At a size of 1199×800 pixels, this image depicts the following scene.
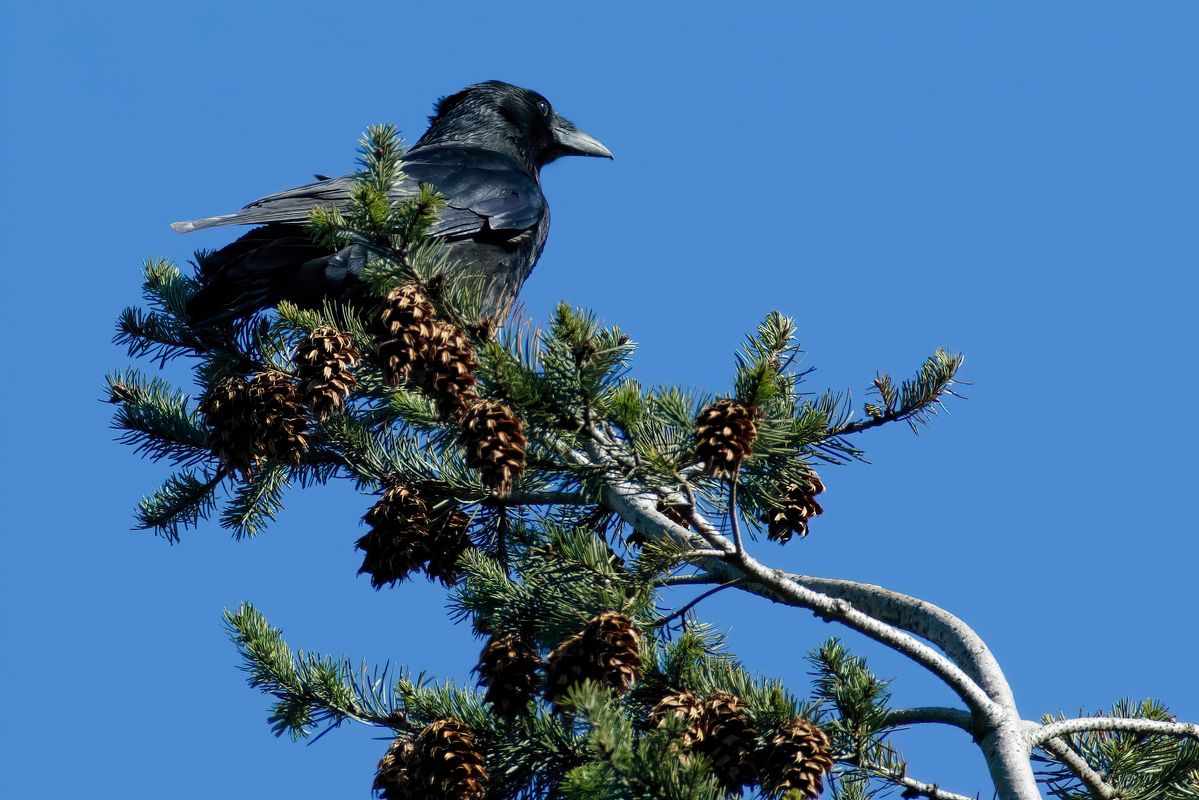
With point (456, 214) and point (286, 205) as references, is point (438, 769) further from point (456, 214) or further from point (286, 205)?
point (456, 214)

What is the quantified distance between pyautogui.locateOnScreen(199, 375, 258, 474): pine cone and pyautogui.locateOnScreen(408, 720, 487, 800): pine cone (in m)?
1.14

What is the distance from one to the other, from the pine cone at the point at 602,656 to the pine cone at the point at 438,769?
12.8 inches

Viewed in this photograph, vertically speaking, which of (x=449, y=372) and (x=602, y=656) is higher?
(x=449, y=372)

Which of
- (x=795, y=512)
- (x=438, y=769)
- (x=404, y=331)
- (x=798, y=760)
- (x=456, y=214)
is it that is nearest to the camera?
(x=798, y=760)

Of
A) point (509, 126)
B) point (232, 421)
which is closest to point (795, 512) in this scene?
point (232, 421)

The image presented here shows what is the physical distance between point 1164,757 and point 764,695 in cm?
124

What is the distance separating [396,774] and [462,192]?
321 cm

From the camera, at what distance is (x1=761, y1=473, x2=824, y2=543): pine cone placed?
12.3 ft

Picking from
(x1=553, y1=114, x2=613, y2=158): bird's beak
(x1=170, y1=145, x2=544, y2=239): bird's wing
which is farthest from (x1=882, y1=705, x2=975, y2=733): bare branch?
(x1=553, y1=114, x2=613, y2=158): bird's beak

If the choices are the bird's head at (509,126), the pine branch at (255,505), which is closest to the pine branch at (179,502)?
the pine branch at (255,505)

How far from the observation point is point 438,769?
3096mm

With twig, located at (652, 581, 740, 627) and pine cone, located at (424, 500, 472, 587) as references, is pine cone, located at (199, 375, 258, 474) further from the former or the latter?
twig, located at (652, 581, 740, 627)

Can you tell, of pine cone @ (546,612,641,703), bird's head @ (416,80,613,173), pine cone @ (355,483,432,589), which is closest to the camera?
pine cone @ (546,612,641,703)

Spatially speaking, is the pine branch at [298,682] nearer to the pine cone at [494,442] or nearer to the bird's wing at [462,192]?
the pine cone at [494,442]
